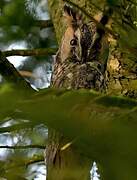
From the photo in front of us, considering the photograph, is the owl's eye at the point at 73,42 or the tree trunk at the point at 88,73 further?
the owl's eye at the point at 73,42

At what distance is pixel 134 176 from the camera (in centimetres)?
35

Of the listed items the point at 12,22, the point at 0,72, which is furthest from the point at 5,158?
the point at 0,72

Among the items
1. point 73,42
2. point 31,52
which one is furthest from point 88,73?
point 31,52

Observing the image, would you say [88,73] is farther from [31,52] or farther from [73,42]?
[31,52]

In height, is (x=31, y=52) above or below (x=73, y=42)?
below

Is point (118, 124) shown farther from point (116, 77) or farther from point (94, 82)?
point (116, 77)

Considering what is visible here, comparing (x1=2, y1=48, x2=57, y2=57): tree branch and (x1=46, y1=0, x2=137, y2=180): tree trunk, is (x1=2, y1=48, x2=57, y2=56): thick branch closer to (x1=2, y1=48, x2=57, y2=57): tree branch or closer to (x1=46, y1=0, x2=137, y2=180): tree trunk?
(x1=2, y1=48, x2=57, y2=57): tree branch

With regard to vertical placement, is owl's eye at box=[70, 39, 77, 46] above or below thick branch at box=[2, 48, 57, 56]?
above

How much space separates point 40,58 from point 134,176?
2877mm

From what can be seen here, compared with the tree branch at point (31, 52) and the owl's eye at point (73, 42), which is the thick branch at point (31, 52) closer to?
the tree branch at point (31, 52)

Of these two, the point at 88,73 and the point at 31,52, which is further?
the point at 31,52

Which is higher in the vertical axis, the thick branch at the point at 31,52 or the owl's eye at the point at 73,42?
the owl's eye at the point at 73,42

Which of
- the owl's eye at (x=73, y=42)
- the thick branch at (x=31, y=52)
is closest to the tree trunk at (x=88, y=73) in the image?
the owl's eye at (x=73, y=42)

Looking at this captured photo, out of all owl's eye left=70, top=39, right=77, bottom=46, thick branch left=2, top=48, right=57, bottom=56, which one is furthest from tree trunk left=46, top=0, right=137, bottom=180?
thick branch left=2, top=48, right=57, bottom=56
